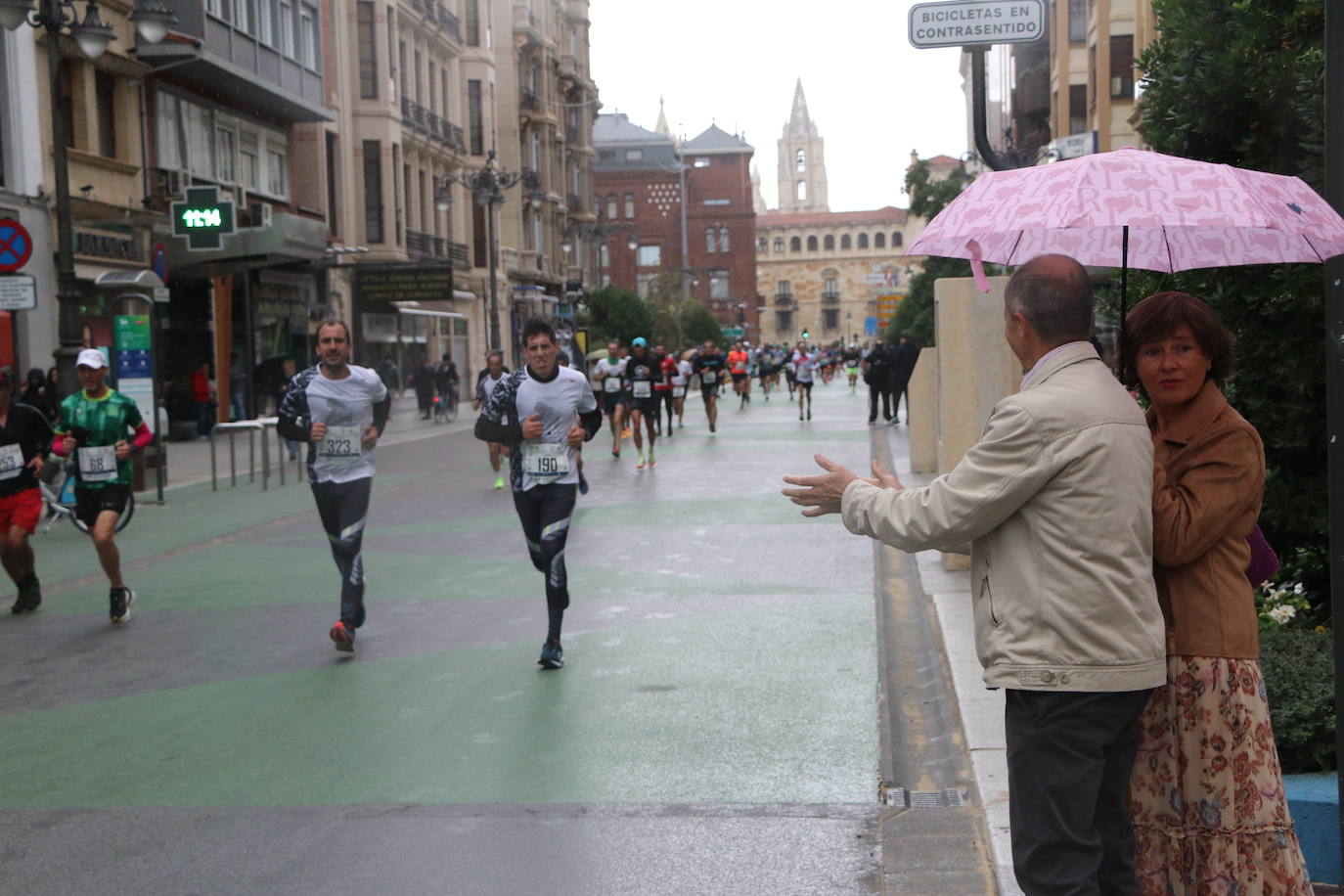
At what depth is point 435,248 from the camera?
4834 cm

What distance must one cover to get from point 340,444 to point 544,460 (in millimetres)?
1395

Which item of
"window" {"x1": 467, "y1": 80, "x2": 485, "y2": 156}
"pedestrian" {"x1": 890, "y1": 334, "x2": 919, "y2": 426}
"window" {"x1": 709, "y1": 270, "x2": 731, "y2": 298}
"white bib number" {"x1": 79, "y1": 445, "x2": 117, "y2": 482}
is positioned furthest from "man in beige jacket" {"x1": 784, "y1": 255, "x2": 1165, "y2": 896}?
"window" {"x1": 709, "y1": 270, "x2": 731, "y2": 298}

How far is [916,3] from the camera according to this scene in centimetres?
734

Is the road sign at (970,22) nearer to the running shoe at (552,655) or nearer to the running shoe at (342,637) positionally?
Answer: the running shoe at (552,655)

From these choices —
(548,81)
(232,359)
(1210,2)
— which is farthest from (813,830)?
(548,81)

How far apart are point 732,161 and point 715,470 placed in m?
109

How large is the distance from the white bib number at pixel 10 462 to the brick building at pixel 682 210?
10605cm

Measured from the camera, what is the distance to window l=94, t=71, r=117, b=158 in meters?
27.6

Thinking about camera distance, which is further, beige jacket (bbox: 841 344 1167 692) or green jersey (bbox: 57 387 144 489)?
green jersey (bbox: 57 387 144 489)

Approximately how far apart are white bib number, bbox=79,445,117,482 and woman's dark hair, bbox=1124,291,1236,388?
8.08 m

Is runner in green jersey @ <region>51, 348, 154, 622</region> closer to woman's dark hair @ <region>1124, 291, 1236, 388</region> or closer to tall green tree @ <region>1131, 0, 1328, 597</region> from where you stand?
tall green tree @ <region>1131, 0, 1328, 597</region>

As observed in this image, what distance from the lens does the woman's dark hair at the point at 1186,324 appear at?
358 cm

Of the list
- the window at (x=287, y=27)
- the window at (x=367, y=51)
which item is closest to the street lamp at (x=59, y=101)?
the window at (x=287, y=27)

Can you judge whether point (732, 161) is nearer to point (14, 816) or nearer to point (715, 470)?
point (715, 470)
